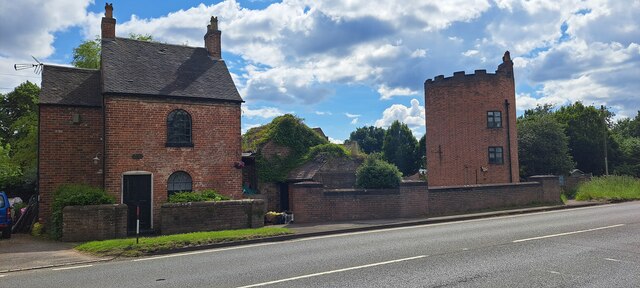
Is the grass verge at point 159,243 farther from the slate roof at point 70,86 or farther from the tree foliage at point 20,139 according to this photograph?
the tree foliage at point 20,139

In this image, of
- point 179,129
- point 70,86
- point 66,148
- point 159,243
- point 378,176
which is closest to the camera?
point 159,243

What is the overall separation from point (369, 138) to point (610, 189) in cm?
6820

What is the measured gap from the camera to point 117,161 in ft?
56.7

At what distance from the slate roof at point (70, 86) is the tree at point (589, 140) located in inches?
1530

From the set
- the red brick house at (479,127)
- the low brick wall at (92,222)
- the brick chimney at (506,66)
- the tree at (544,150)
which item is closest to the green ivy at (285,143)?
the red brick house at (479,127)

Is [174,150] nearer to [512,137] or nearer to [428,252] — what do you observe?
[428,252]

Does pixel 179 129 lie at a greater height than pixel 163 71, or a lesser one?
lesser

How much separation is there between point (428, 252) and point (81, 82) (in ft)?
53.9

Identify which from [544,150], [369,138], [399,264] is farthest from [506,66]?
[369,138]

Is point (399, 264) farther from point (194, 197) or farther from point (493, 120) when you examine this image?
point (493, 120)

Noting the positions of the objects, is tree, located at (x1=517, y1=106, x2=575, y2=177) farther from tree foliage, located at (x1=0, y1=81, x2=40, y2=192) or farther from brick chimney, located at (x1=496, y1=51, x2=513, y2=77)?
tree foliage, located at (x1=0, y1=81, x2=40, y2=192)

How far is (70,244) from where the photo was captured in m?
14.1

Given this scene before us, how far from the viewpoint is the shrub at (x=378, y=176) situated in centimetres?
1892

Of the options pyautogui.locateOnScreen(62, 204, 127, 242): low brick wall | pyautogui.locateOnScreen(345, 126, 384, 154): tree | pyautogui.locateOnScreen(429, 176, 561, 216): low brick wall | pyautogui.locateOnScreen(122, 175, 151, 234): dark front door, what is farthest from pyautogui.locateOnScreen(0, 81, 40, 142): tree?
pyautogui.locateOnScreen(345, 126, 384, 154): tree
